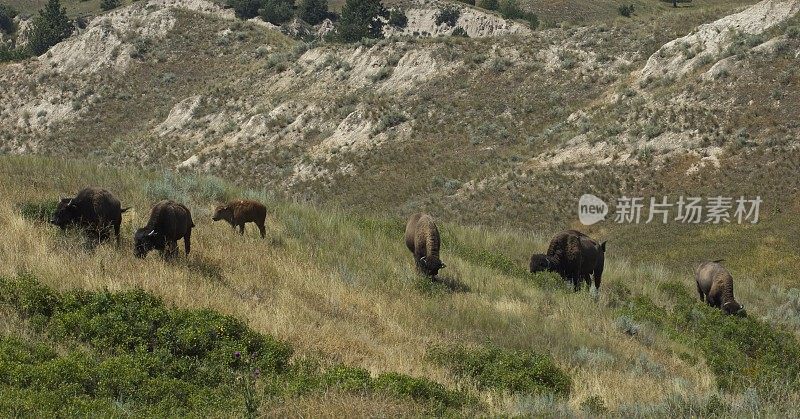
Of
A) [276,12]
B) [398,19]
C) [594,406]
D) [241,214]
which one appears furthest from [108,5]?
[594,406]

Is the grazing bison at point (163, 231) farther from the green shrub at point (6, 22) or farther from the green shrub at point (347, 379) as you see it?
the green shrub at point (6, 22)

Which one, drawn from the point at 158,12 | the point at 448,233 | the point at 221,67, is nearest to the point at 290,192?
the point at 448,233

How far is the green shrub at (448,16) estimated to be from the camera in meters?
103

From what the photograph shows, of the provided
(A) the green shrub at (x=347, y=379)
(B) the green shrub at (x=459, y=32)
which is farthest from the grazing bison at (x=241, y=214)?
(B) the green shrub at (x=459, y=32)

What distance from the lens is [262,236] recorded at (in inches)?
632

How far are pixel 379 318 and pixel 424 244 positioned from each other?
15.8ft

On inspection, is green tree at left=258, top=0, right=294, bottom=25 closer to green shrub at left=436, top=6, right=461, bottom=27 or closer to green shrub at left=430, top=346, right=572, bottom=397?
green shrub at left=436, top=6, right=461, bottom=27

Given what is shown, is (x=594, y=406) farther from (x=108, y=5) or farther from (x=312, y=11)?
(x=108, y=5)

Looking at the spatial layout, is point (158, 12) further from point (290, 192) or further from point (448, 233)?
point (448, 233)

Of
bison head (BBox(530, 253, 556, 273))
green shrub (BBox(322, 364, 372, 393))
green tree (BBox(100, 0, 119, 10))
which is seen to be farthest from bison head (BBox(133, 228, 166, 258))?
green tree (BBox(100, 0, 119, 10))

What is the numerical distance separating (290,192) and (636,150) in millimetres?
22157

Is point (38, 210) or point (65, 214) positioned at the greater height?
point (65, 214)

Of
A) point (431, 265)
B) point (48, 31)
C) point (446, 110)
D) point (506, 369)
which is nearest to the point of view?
point (506, 369)

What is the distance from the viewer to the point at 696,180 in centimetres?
3759
